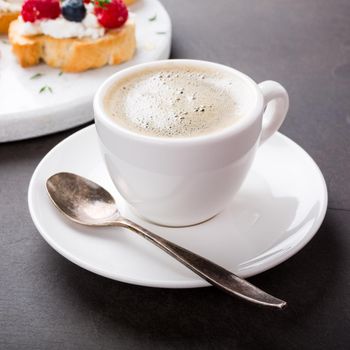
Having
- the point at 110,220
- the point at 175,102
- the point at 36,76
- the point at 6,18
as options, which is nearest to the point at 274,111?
the point at 175,102

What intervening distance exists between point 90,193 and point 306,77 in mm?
931

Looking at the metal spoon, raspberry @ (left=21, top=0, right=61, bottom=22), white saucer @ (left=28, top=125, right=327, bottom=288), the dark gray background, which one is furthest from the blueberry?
the metal spoon

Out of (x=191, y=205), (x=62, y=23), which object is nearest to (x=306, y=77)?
(x=62, y=23)

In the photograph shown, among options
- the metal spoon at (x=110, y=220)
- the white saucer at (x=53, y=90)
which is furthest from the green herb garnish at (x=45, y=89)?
the metal spoon at (x=110, y=220)

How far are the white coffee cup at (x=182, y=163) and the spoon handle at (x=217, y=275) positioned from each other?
0.30 feet

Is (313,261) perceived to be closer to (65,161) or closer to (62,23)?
(65,161)

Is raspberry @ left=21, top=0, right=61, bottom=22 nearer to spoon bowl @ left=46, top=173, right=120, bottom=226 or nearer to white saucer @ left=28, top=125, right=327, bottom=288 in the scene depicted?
white saucer @ left=28, top=125, right=327, bottom=288

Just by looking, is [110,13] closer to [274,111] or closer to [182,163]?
[274,111]

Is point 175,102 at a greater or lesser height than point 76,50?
greater

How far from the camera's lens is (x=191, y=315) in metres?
0.96

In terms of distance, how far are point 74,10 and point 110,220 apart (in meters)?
0.92

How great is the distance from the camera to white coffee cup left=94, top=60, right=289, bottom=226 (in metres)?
0.98

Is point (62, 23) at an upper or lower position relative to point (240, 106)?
lower

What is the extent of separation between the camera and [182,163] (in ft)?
3.23
